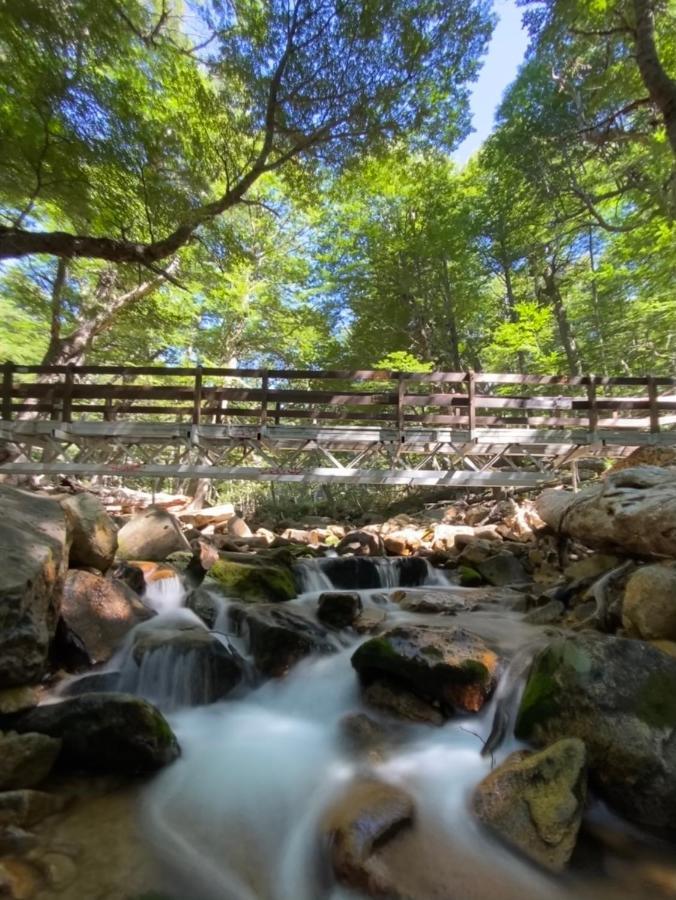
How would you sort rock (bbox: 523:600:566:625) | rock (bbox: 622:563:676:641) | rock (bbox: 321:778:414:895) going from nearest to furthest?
rock (bbox: 321:778:414:895) → rock (bbox: 622:563:676:641) → rock (bbox: 523:600:566:625)

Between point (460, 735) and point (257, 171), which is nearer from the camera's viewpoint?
point (460, 735)

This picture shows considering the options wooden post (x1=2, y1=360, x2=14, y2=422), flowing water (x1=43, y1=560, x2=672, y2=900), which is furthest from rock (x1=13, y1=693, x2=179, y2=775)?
wooden post (x1=2, y1=360, x2=14, y2=422)

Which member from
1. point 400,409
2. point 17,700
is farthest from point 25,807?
point 400,409

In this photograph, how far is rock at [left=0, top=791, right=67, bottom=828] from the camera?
2.84m

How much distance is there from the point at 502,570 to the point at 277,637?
494cm

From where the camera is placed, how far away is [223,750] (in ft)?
13.2

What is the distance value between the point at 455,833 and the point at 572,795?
2.43 feet

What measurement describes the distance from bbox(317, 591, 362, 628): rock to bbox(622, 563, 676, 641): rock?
2971 millimetres

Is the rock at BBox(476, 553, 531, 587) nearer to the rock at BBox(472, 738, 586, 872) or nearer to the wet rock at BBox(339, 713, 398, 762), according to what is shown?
the wet rock at BBox(339, 713, 398, 762)

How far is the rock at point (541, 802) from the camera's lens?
2799 mm

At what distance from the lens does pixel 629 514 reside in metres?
5.94

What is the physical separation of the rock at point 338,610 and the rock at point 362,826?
2.59m

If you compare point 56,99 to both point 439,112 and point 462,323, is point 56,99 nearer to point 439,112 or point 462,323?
point 439,112

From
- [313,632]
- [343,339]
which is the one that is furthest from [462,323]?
[313,632]
